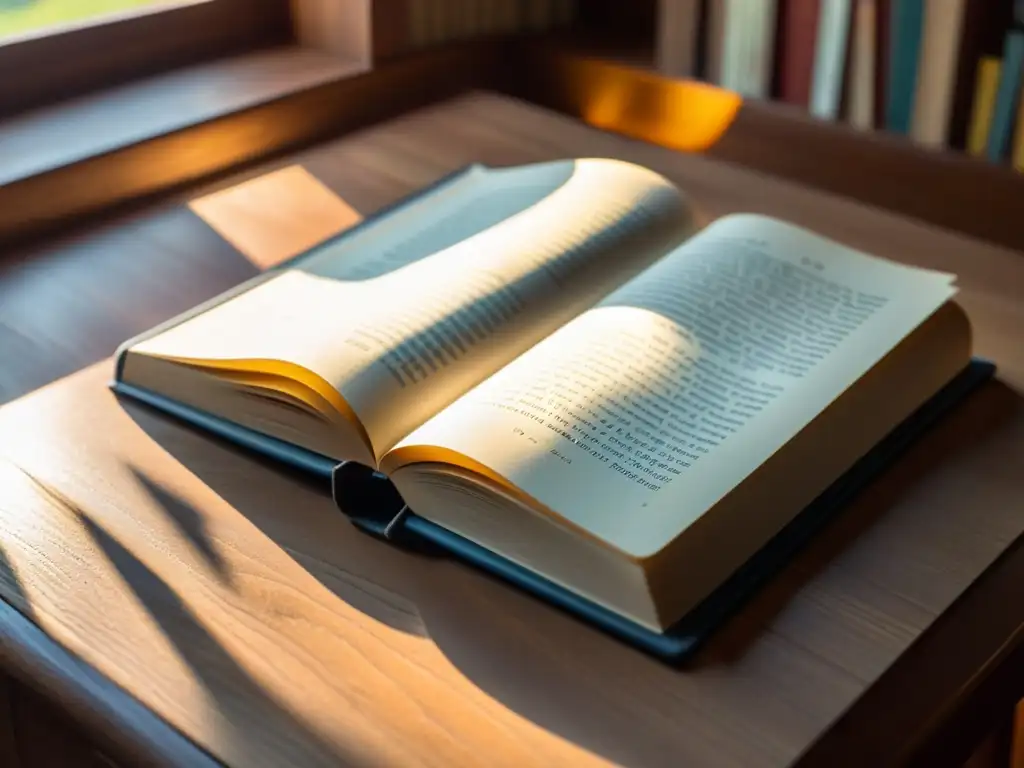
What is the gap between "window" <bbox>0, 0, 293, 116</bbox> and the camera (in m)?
1.14

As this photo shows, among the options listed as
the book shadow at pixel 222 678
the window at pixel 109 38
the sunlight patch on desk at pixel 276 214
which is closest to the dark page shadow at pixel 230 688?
the book shadow at pixel 222 678

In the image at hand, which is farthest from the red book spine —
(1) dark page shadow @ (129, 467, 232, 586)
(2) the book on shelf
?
(1) dark page shadow @ (129, 467, 232, 586)

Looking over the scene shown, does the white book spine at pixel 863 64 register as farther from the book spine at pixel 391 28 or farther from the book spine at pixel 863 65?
the book spine at pixel 391 28

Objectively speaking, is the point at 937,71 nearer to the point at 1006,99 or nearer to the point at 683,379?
the point at 1006,99

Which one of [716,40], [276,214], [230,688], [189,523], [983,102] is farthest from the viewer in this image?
[716,40]

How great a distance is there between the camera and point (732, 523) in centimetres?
63

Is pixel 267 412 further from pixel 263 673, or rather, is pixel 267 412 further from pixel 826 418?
pixel 826 418

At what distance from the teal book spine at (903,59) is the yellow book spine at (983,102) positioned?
6 centimetres

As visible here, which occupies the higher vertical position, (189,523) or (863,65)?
(863,65)

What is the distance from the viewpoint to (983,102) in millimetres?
1140

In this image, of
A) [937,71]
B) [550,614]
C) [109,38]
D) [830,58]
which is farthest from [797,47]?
[550,614]

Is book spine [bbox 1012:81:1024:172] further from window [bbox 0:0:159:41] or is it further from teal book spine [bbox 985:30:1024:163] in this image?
window [bbox 0:0:159:41]

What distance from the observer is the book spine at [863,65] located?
1.18m

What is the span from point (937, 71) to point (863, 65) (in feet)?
0.25
